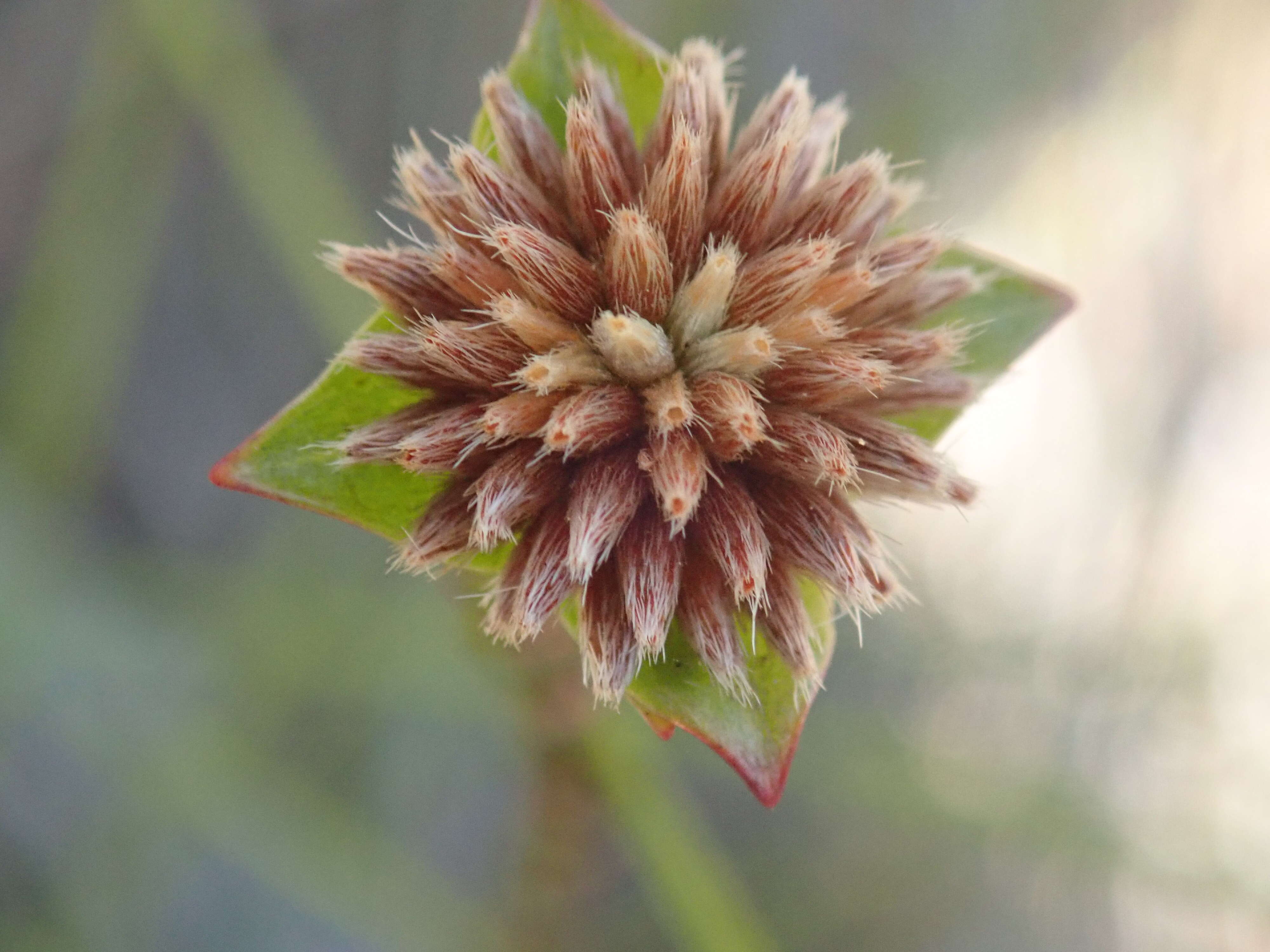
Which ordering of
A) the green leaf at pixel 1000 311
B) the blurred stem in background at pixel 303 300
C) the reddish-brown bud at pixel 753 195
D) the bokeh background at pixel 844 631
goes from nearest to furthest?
1. the reddish-brown bud at pixel 753 195
2. the green leaf at pixel 1000 311
3. the blurred stem in background at pixel 303 300
4. the bokeh background at pixel 844 631

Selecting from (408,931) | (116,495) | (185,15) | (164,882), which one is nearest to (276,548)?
(116,495)

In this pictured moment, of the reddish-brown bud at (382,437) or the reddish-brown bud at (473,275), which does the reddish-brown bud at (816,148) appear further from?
the reddish-brown bud at (382,437)

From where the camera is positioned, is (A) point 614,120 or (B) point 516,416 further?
(A) point 614,120

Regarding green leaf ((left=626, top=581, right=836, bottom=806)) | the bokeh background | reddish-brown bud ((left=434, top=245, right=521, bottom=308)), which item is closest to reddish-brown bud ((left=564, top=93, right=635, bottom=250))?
reddish-brown bud ((left=434, top=245, right=521, bottom=308))

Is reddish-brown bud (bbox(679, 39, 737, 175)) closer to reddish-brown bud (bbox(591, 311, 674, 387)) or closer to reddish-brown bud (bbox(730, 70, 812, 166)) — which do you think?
reddish-brown bud (bbox(730, 70, 812, 166))

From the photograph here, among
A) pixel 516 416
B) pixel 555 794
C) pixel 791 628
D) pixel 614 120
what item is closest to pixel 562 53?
pixel 614 120

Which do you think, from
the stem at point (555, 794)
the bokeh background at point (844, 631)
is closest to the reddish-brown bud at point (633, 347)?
the stem at point (555, 794)

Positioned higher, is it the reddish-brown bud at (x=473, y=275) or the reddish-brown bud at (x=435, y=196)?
the reddish-brown bud at (x=435, y=196)

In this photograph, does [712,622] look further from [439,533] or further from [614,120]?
[614,120]
